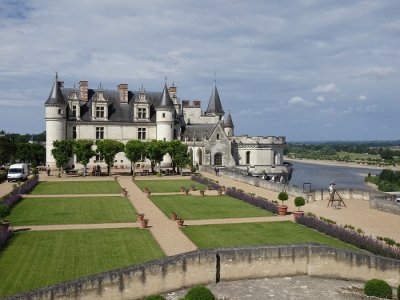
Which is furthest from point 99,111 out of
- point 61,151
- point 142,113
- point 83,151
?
point 83,151

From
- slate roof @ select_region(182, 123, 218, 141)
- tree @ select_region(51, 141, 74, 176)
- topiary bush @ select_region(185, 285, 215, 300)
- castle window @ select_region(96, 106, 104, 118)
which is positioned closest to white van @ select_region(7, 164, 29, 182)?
tree @ select_region(51, 141, 74, 176)

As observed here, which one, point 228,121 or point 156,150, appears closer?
point 156,150

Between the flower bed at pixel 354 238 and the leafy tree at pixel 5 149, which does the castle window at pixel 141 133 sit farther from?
the flower bed at pixel 354 238

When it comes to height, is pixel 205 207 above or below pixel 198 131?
below

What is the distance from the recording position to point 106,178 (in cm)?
4938

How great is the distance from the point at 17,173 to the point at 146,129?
73.6 feet

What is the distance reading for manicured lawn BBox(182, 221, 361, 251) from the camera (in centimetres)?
2050

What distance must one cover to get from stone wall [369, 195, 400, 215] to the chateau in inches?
1223

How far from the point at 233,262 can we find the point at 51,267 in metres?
6.68

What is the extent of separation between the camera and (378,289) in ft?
47.3

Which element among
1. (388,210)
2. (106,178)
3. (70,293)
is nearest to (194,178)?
(106,178)

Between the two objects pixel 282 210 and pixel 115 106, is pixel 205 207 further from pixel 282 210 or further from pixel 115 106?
pixel 115 106

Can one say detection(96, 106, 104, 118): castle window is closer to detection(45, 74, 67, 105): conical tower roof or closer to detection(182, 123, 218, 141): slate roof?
detection(45, 74, 67, 105): conical tower roof

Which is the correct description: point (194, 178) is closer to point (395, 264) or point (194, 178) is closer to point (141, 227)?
point (141, 227)
